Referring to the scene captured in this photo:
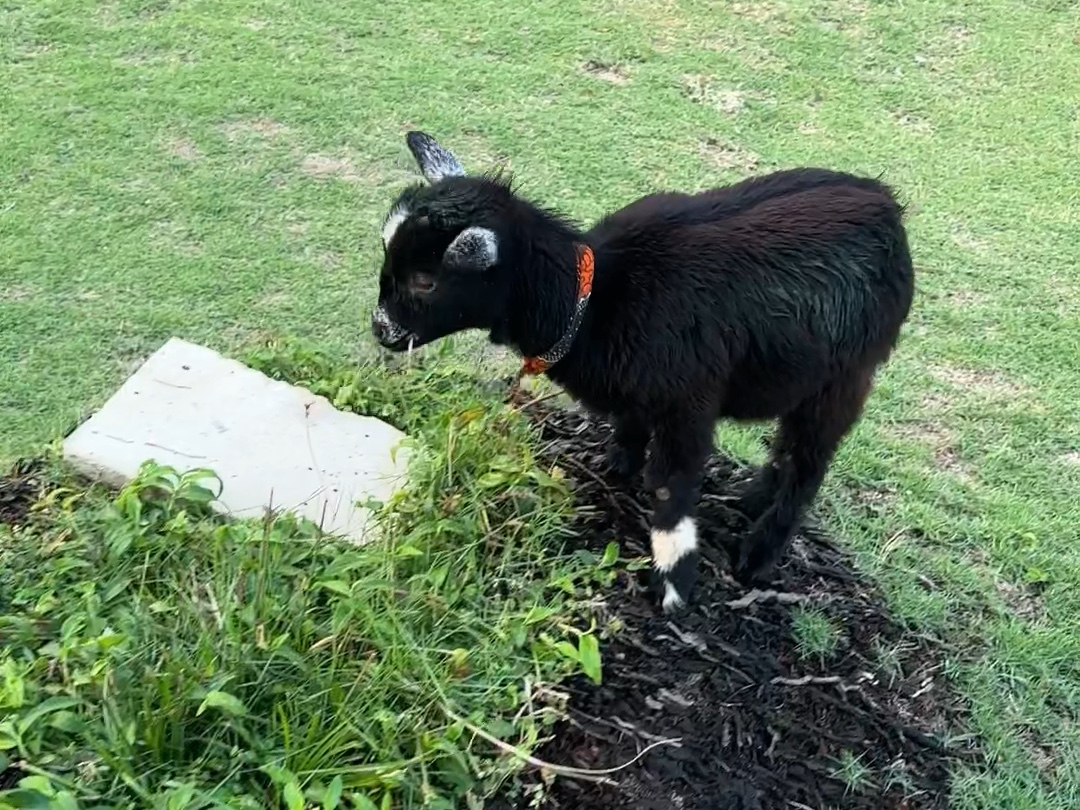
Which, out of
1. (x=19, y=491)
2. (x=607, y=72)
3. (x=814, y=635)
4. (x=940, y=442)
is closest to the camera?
(x=814, y=635)

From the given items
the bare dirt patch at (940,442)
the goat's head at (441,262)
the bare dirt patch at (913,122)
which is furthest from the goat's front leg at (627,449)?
the bare dirt patch at (913,122)

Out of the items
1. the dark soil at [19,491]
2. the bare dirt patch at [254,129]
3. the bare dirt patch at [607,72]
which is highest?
the bare dirt patch at [607,72]

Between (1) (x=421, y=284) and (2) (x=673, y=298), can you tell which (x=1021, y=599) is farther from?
(1) (x=421, y=284)

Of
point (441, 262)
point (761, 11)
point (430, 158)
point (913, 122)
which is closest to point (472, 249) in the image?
point (441, 262)

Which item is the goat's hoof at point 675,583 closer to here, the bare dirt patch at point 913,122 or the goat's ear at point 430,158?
the goat's ear at point 430,158

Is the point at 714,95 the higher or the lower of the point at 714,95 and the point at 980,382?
the higher

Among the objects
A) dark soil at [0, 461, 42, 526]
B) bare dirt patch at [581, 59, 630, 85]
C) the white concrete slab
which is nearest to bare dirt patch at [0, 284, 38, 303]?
the white concrete slab

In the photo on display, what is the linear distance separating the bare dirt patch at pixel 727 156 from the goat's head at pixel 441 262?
2634 millimetres

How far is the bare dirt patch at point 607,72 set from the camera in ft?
20.0

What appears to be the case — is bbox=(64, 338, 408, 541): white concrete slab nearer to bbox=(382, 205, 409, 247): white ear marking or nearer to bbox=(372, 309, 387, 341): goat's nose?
bbox=(372, 309, 387, 341): goat's nose

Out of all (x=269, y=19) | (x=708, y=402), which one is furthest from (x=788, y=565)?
(x=269, y=19)

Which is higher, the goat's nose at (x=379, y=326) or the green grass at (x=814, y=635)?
the goat's nose at (x=379, y=326)

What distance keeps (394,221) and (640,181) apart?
256 cm

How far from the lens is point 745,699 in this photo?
3098 millimetres
